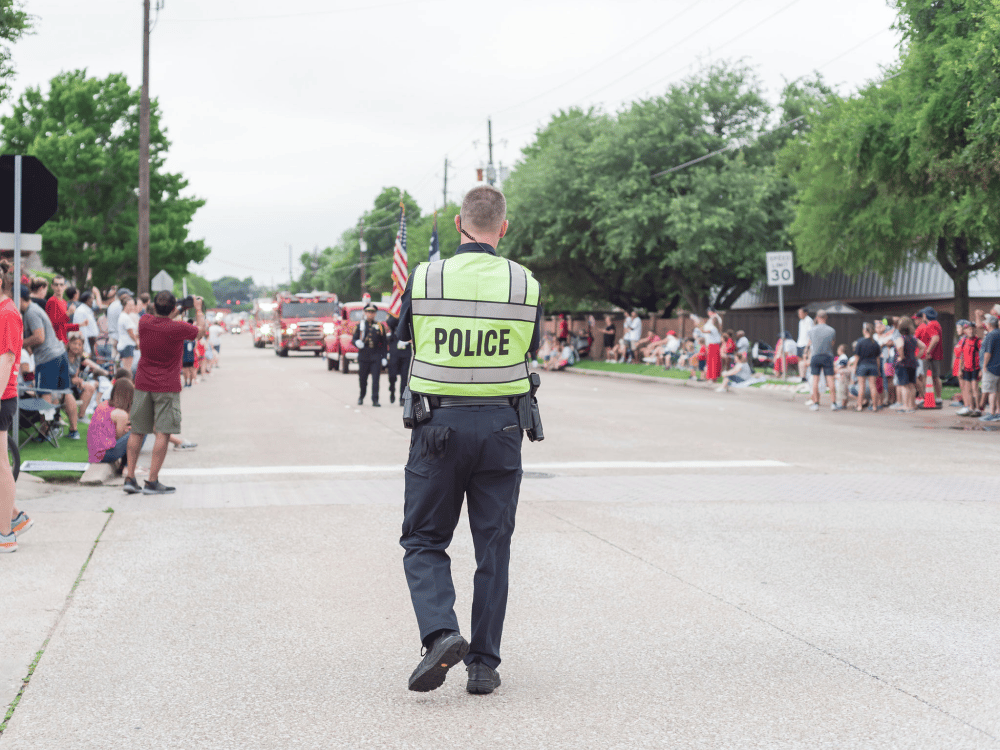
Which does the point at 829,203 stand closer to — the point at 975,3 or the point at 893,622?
the point at 975,3

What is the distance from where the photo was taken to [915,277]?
131 ft

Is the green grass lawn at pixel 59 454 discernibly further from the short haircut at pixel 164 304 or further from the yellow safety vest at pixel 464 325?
the yellow safety vest at pixel 464 325

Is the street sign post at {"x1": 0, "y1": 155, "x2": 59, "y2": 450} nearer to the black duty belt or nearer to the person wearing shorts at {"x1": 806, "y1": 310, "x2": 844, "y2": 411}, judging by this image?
the black duty belt

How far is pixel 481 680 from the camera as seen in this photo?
14.1ft

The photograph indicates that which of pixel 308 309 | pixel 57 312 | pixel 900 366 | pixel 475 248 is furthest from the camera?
pixel 308 309

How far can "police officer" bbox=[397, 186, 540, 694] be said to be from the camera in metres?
4.25

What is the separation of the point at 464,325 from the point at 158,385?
5.93 meters

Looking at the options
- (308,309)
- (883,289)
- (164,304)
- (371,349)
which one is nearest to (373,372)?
(371,349)

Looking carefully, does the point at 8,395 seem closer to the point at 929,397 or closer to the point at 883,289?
the point at 929,397

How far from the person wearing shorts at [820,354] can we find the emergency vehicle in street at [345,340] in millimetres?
14289

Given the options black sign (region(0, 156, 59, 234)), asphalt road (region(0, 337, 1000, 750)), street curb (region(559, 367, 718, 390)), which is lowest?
asphalt road (region(0, 337, 1000, 750))

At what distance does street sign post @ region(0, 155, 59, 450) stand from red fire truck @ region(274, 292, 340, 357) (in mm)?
37683

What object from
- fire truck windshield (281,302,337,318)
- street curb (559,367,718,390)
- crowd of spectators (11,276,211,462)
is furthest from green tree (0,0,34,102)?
fire truck windshield (281,302,337,318)

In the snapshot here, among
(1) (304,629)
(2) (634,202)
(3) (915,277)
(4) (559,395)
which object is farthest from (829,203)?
(1) (304,629)
